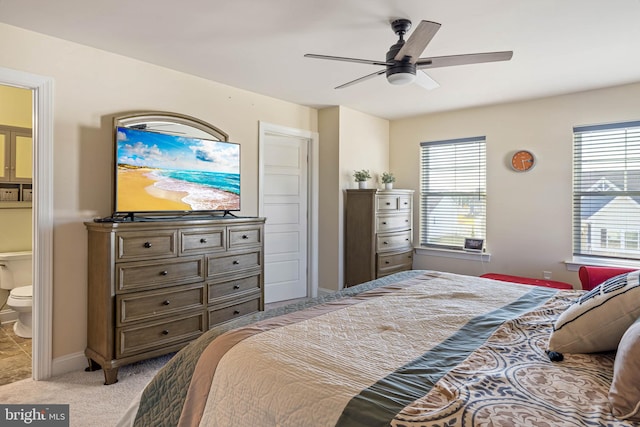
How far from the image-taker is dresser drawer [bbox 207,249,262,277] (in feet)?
10.4

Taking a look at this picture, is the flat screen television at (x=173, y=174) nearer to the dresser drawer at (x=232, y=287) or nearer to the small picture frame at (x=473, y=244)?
the dresser drawer at (x=232, y=287)

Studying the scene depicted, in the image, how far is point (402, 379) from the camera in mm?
1132

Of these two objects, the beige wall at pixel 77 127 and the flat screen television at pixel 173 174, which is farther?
the flat screen television at pixel 173 174

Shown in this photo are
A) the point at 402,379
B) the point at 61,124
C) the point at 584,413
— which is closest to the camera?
the point at 584,413

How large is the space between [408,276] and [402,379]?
5.19 feet

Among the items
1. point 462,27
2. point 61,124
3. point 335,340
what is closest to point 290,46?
point 462,27

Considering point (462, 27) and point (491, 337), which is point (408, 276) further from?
point (462, 27)

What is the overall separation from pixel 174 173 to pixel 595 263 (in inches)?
170

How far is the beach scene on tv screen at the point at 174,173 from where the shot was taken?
2.96 m

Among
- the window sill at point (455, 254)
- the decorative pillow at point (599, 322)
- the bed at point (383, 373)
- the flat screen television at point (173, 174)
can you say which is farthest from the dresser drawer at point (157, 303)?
the window sill at point (455, 254)

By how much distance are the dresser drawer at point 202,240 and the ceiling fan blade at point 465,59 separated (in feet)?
6.75

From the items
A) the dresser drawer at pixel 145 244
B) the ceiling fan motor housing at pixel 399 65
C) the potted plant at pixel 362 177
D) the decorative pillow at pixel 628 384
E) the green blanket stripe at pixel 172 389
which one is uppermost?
the ceiling fan motor housing at pixel 399 65

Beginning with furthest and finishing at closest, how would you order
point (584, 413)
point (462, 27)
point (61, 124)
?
point (61, 124)
point (462, 27)
point (584, 413)

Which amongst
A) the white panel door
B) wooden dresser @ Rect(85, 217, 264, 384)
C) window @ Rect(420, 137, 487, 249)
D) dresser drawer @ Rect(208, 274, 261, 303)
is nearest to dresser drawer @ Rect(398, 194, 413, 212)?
window @ Rect(420, 137, 487, 249)
